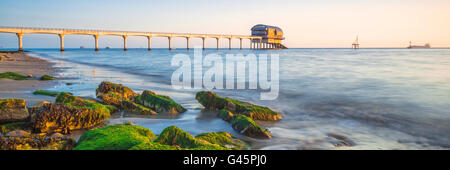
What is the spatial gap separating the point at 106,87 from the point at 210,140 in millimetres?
4651

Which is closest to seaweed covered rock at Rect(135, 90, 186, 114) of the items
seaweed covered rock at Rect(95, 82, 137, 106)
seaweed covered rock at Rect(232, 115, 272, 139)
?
seaweed covered rock at Rect(95, 82, 137, 106)

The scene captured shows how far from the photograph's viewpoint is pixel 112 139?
9.71ft

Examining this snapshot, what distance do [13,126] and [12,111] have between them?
0.43m

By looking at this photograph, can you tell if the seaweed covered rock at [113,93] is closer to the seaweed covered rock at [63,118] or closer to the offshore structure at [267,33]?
the seaweed covered rock at [63,118]

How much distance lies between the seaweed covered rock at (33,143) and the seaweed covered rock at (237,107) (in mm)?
3594

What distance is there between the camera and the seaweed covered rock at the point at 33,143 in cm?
258

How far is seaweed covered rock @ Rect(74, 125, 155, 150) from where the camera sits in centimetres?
277

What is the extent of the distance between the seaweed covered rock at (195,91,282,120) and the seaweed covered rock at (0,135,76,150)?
3594mm

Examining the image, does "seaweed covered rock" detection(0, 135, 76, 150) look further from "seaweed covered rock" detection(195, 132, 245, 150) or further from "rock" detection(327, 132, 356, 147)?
"rock" detection(327, 132, 356, 147)

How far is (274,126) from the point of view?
18.2 feet

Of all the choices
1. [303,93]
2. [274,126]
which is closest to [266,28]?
[303,93]
